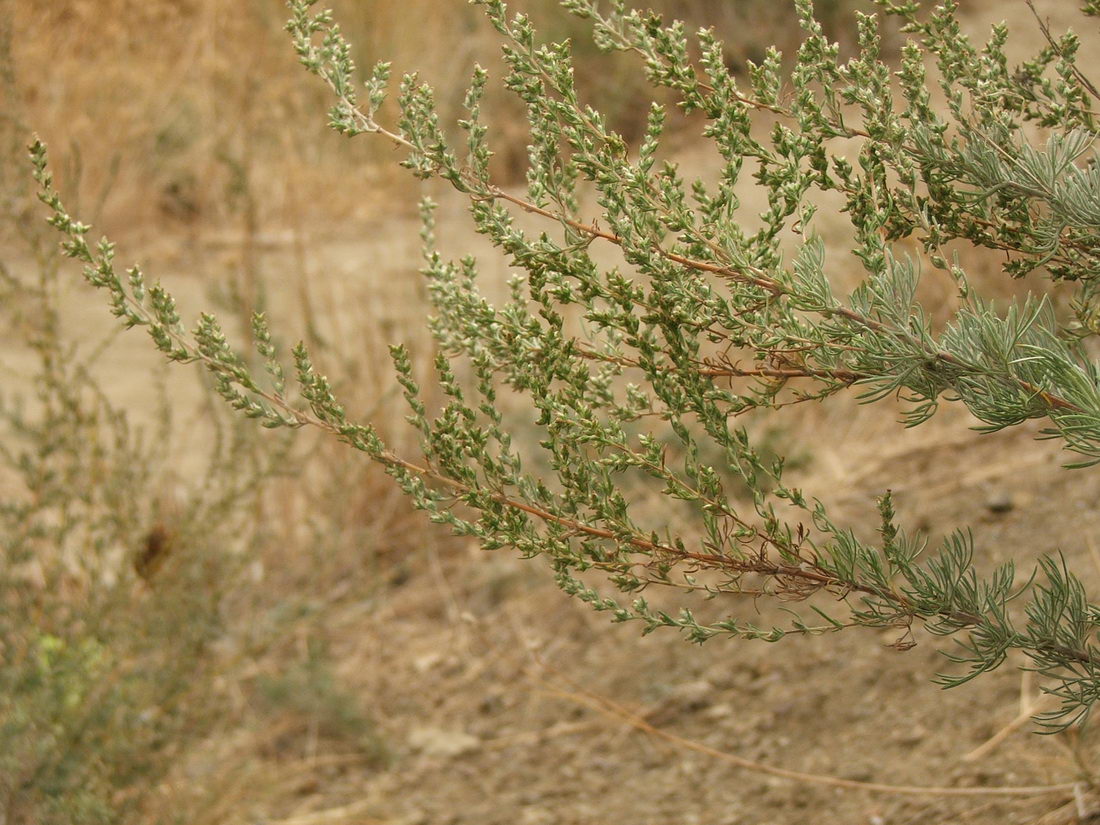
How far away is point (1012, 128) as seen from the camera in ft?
4.90

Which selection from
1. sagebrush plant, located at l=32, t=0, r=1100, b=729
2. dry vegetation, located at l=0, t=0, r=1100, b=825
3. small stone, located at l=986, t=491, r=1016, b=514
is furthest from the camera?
small stone, located at l=986, t=491, r=1016, b=514

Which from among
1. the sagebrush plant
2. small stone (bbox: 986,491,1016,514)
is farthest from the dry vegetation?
the sagebrush plant

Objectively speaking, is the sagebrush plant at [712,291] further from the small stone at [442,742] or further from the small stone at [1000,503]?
the small stone at [442,742]

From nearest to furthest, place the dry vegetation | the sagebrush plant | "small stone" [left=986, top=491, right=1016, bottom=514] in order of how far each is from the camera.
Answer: the sagebrush plant < the dry vegetation < "small stone" [left=986, top=491, right=1016, bottom=514]

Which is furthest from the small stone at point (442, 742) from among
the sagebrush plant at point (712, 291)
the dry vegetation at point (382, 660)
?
the sagebrush plant at point (712, 291)

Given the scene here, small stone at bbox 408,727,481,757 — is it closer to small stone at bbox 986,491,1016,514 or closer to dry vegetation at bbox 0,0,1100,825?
dry vegetation at bbox 0,0,1100,825

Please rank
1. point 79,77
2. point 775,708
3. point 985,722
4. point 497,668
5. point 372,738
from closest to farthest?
point 985,722, point 775,708, point 372,738, point 497,668, point 79,77

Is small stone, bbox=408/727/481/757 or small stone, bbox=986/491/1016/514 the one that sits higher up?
small stone, bbox=986/491/1016/514

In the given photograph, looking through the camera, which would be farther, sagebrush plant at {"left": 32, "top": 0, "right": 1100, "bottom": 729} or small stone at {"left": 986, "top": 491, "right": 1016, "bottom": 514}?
small stone at {"left": 986, "top": 491, "right": 1016, "bottom": 514}

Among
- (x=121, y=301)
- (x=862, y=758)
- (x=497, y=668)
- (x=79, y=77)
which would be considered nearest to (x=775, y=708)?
(x=862, y=758)

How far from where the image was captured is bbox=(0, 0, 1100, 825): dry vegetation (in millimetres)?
2445

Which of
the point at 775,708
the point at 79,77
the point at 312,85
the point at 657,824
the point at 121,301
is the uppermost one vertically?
the point at 79,77

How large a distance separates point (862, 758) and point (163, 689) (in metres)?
1.52

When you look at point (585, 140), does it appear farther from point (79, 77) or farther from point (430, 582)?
point (79, 77)
